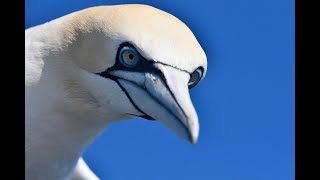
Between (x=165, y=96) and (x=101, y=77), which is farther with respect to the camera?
(x=101, y=77)

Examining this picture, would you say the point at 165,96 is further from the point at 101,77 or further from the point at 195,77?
the point at 101,77

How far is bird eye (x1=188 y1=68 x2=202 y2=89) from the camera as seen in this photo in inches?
160

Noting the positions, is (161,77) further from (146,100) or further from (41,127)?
(41,127)

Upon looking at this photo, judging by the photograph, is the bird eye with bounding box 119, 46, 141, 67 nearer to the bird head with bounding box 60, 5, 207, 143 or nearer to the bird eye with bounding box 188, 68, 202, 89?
the bird head with bounding box 60, 5, 207, 143

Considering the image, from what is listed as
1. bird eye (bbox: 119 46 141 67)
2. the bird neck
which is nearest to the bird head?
bird eye (bbox: 119 46 141 67)

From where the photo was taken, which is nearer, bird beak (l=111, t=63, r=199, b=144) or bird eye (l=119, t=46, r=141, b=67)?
bird beak (l=111, t=63, r=199, b=144)

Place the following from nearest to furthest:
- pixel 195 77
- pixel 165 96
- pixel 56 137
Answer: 1. pixel 165 96
2. pixel 195 77
3. pixel 56 137

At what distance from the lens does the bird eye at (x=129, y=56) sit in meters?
3.90

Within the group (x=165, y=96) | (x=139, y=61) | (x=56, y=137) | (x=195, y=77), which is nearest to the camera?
(x=165, y=96)

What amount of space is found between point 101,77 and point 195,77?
0.67 meters

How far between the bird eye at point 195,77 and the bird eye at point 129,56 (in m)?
0.41

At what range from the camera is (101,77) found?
4.14 metres

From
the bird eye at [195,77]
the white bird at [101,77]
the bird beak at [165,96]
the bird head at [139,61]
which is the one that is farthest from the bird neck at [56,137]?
the bird eye at [195,77]

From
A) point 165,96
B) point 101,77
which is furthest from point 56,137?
point 165,96
